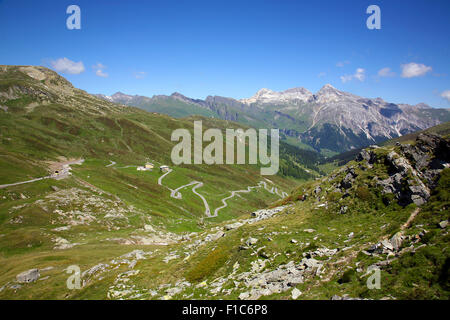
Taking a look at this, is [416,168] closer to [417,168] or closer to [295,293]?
[417,168]

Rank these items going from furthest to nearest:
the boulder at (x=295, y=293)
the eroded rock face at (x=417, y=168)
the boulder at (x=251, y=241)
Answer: the boulder at (x=251, y=241)
the eroded rock face at (x=417, y=168)
the boulder at (x=295, y=293)

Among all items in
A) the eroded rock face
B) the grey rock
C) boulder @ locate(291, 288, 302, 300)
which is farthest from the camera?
the eroded rock face

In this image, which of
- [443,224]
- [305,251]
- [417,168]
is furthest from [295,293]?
[417,168]

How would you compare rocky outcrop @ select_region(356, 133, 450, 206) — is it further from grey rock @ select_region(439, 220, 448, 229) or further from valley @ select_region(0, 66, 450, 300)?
grey rock @ select_region(439, 220, 448, 229)

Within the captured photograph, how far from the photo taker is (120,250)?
6306 centimetres

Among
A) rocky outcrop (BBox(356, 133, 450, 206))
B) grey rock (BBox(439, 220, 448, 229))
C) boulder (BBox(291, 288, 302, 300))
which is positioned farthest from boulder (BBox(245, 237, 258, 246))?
rocky outcrop (BBox(356, 133, 450, 206))

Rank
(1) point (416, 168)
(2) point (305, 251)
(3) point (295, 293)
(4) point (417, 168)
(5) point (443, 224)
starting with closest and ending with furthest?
(3) point (295, 293) < (5) point (443, 224) < (2) point (305, 251) < (4) point (417, 168) < (1) point (416, 168)

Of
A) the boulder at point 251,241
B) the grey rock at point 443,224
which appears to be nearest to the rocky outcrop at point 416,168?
the grey rock at point 443,224

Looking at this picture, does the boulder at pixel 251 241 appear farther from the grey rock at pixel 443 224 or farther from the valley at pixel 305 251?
the grey rock at pixel 443 224

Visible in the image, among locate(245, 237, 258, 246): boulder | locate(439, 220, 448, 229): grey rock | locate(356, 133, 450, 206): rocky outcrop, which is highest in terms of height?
locate(356, 133, 450, 206): rocky outcrop

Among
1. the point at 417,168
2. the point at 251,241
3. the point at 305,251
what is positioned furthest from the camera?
the point at 417,168

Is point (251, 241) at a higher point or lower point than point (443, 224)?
lower
